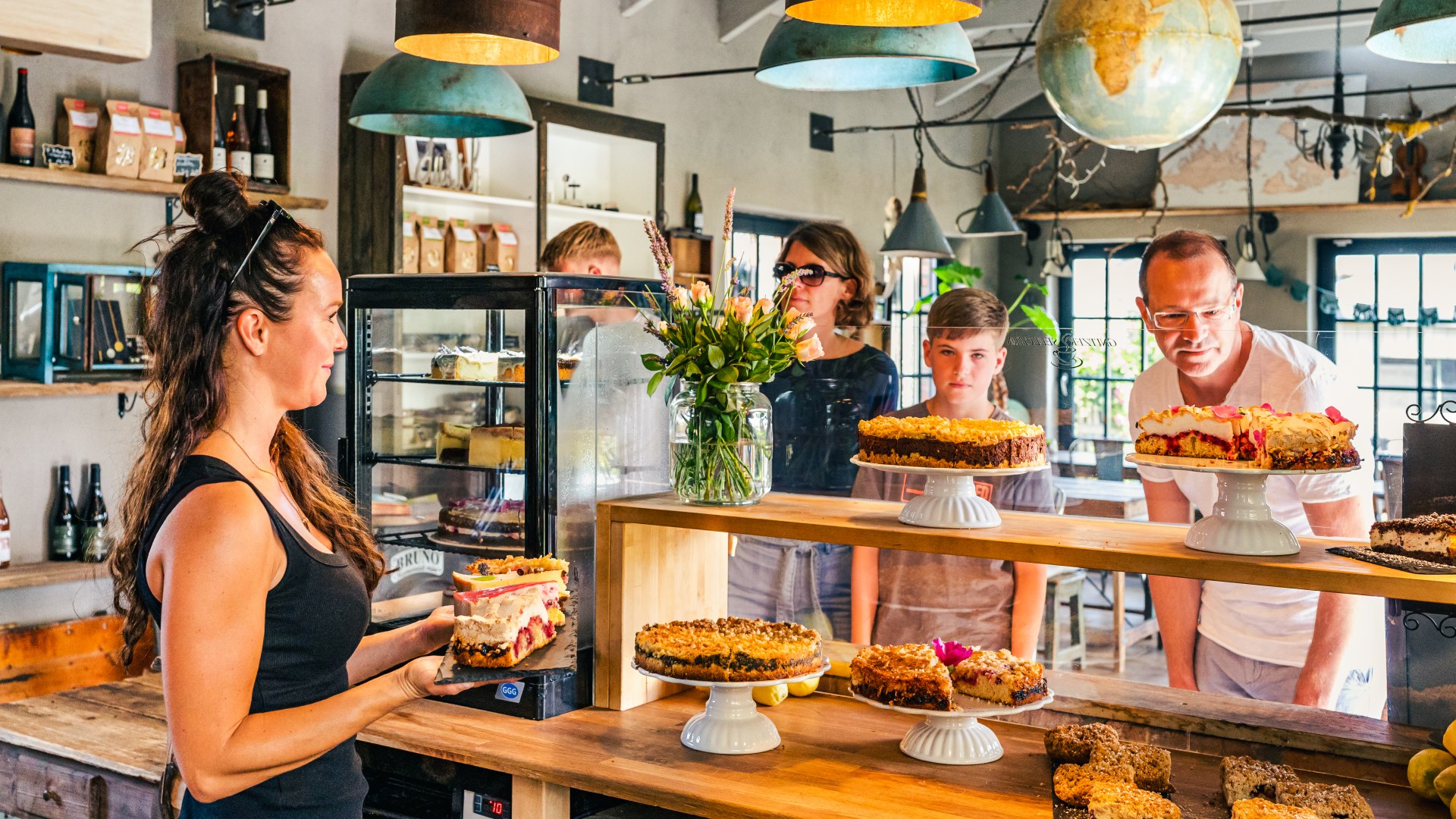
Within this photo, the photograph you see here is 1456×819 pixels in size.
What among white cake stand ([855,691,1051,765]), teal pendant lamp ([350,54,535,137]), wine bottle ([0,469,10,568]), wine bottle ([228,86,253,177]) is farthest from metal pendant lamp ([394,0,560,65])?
wine bottle ([0,469,10,568])

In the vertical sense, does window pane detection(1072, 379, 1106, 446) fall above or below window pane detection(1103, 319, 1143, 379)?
A: below

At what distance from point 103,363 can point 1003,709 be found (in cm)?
343

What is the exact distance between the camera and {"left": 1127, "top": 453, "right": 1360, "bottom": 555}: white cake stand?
74.3 inches

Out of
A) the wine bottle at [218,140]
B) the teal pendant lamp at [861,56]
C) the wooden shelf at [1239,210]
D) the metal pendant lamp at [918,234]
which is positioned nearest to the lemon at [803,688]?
the teal pendant lamp at [861,56]

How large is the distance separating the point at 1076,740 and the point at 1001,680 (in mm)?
157

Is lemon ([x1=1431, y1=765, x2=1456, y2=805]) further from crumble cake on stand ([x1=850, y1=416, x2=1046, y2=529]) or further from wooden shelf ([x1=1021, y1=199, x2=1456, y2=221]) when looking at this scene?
wooden shelf ([x1=1021, y1=199, x2=1456, y2=221])

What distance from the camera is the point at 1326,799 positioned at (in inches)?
74.0

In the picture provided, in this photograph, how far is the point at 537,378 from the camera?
252cm

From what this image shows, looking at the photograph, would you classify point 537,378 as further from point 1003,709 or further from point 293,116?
point 293,116

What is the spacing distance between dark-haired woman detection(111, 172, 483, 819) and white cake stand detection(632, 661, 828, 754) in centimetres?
57

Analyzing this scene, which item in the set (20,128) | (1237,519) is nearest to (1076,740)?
(1237,519)

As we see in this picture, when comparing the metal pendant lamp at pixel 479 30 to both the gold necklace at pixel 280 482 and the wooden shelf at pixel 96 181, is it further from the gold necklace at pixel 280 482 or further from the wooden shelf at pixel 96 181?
the wooden shelf at pixel 96 181

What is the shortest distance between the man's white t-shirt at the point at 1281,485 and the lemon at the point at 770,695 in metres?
0.85

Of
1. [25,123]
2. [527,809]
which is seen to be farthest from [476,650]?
[25,123]
